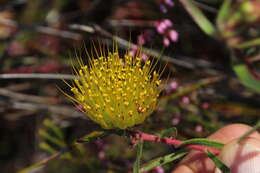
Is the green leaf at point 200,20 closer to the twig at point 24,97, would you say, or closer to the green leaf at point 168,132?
the green leaf at point 168,132

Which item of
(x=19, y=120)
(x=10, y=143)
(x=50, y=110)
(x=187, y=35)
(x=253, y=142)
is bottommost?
(x=10, y=143)

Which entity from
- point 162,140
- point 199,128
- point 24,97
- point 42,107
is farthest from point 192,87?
Result: point 24,97

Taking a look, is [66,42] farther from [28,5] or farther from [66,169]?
[66,169]

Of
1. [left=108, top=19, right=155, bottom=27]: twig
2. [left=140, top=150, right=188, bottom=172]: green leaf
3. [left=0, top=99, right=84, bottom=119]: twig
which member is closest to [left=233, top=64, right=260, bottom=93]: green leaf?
[left=140, top=150, right=188, bottom=172]: green leaf

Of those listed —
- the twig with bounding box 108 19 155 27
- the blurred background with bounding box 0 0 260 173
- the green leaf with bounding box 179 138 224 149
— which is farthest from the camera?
the twig with bounding box 108 19 155 27

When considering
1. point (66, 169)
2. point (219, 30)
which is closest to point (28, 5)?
point (66, 169)

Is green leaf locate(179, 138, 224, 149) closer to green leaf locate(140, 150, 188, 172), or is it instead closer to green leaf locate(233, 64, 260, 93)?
green leaf locate(140, 150, 188, 172)
